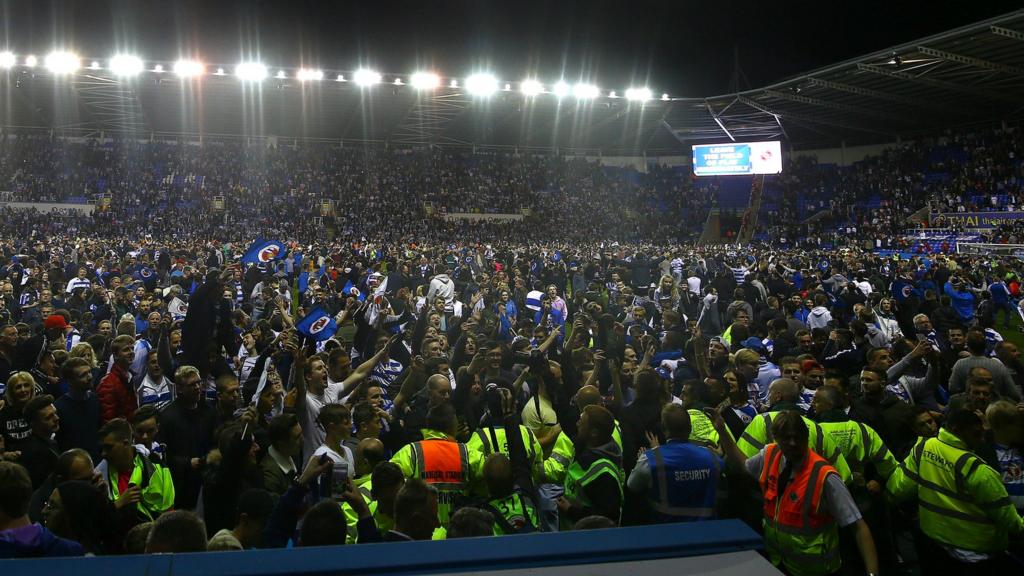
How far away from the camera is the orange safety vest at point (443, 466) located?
353 cm

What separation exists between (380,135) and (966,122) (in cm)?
3376

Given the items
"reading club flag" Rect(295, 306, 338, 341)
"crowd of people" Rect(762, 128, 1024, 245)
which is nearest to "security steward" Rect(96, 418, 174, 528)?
"reading club flag" Rect(295, 306, 338, 341)

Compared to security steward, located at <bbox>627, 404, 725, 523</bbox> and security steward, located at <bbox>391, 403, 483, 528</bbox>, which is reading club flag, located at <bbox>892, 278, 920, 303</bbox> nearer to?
security steward, located at <bbox>627, 404, 725, 523</bbox>

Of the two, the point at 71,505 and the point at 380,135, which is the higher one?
the point at 380,135

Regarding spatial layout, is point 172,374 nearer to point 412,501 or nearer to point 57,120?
point 412,501

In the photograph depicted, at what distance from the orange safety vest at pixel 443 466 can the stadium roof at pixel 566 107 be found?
2543 cm

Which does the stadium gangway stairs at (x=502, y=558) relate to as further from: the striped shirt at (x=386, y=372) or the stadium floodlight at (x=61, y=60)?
the stadium floodlight at (x=61, y=60)

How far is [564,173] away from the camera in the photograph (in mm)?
43531

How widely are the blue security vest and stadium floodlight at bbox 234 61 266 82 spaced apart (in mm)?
27451

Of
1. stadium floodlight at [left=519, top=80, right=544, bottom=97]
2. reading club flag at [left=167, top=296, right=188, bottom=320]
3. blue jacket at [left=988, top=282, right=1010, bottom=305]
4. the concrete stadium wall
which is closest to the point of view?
reading club flag at [left=167, top=296, right=188, bottom=320]

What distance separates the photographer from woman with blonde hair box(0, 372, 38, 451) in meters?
4.18

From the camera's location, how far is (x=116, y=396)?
522cm

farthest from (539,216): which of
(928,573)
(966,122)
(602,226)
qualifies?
(928,573)

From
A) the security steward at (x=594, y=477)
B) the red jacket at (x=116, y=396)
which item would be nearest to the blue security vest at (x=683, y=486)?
the security steward at (x=594, y=477)
